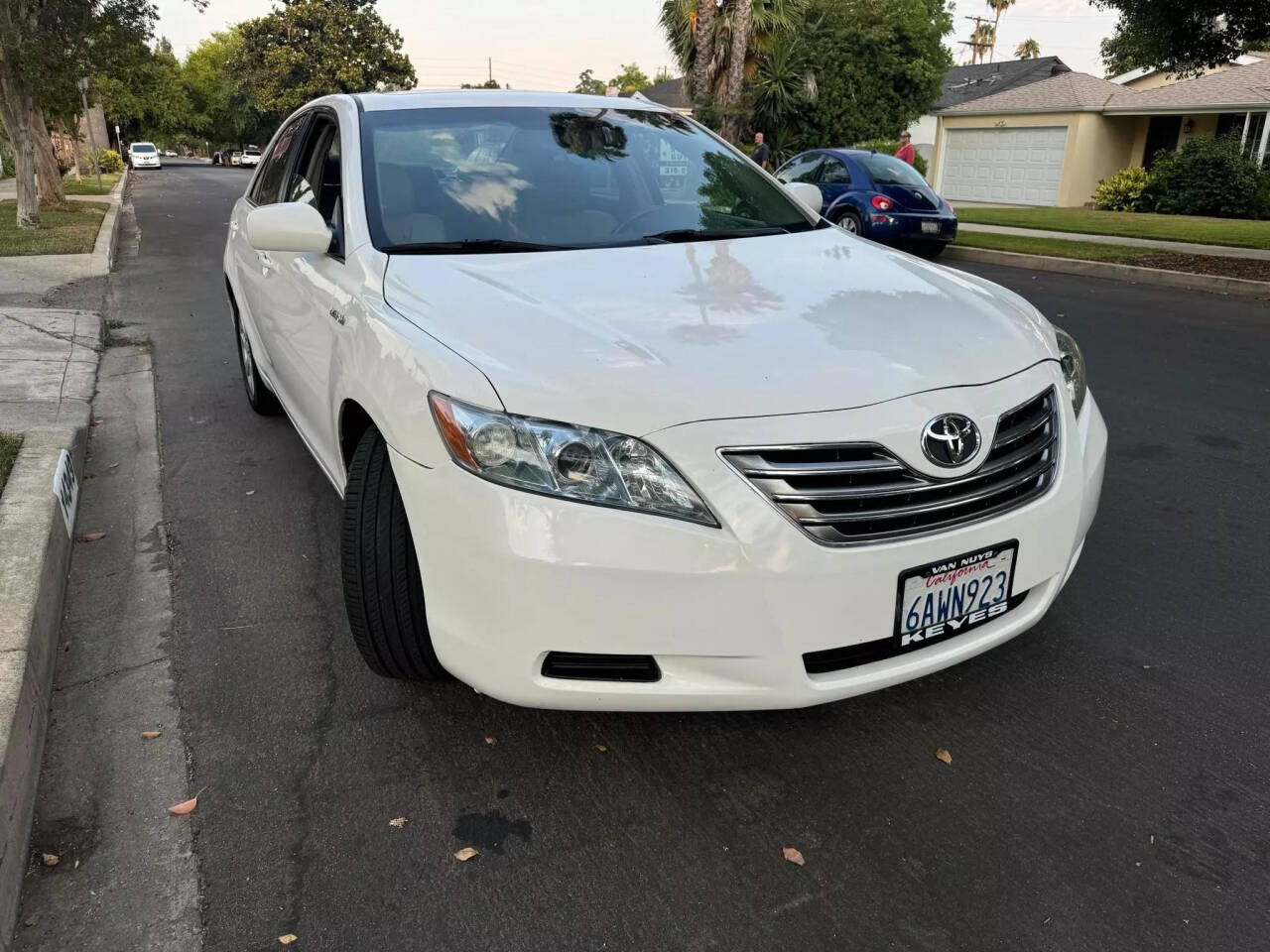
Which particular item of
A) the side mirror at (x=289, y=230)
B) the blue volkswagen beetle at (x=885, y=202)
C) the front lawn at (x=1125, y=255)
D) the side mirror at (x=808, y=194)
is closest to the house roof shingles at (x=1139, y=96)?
the front lawn at (x=1125, y=255)

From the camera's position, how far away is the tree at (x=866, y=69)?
29.7 metres

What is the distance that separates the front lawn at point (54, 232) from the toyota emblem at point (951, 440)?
1327 cm

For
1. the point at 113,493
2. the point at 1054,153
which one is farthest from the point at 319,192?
the point at 1054,153

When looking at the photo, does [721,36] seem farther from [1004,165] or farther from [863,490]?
[863,490]

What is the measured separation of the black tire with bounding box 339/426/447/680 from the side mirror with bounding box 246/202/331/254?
3.07ft

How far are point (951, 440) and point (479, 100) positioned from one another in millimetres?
2540

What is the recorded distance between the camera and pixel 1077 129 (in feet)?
86.7

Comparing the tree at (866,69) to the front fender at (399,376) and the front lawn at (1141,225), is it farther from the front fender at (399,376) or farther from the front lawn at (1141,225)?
the front fender at (399,376)

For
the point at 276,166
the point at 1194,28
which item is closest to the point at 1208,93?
the point at 1194,28

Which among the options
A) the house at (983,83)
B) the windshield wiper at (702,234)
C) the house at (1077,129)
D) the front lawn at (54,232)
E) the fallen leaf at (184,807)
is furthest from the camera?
the house at (983,83)

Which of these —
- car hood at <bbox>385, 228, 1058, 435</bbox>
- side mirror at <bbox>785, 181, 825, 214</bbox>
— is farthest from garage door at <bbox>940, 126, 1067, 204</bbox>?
car hood at <bbox>385, 228, 1058, 435</bbox>

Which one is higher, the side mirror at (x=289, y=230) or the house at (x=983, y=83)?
the house at (x=983, y=83)

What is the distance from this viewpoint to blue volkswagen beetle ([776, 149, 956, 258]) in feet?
42.8

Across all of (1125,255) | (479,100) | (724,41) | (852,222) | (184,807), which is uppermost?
(724,41)
